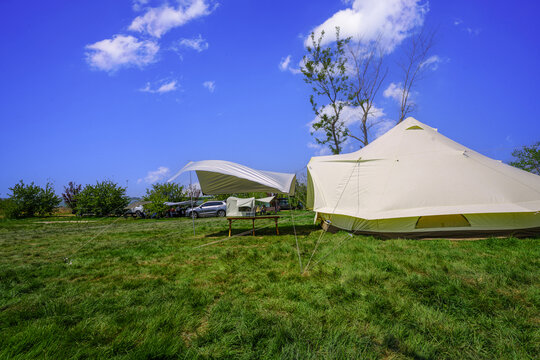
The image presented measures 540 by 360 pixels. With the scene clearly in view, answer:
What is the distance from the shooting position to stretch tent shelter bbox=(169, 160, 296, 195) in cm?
644

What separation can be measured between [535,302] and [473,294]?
1.62ft

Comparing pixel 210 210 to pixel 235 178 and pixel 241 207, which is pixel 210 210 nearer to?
pixel 235 178

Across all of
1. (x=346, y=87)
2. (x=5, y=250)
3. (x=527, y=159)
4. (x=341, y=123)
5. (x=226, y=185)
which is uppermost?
(x=346, y=87)

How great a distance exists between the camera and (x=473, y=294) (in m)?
2.57

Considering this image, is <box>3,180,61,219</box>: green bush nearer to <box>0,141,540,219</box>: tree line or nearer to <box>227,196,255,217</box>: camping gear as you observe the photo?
<box>0,141,540,219</box>: tree line

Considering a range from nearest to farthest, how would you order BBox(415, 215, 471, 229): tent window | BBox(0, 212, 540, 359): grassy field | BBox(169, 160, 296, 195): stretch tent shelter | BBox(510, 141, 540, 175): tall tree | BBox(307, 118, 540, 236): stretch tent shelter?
1. BBox(0, 212, 540, 359): grassy field
2. BBox(307, 118, 540, 236): stretch tent shelter
3. BBox(415, 215, 471, 229): tent window
4. BBox(169, 160, 296, 195): stretch tent shelter
5. BBox(510, 141, 540, 175): tall tree

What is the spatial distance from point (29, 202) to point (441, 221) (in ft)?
89.7

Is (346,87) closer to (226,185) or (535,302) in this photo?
(226,185)

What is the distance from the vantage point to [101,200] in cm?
2008

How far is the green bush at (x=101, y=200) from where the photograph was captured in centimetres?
2000

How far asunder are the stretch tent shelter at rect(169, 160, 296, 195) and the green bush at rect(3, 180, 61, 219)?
66.5 feet

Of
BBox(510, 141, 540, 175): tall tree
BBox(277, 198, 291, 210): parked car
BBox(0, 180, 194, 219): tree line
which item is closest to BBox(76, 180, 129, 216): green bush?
BBox(0, 180, 194, 219): tree line

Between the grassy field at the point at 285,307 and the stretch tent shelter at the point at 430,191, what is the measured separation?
87 cm

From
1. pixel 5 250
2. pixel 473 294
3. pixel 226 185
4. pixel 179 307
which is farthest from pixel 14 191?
pixel 473 294
